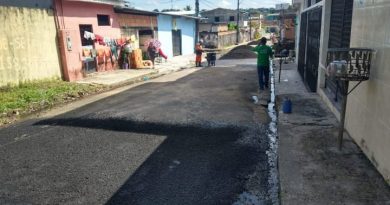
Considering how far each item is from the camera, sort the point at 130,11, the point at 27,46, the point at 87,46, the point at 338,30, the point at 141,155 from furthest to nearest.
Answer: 1. the point at 130,11
2. the point at 87,46
3. the point at 27,46
4. the point at 338,30
5. the point at 141,155

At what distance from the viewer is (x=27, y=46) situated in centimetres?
1172

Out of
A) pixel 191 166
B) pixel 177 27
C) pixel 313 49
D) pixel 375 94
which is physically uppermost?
pixel 177 27

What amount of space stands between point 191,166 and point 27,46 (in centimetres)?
927

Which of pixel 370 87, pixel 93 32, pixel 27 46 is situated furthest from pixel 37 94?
pixel 370 87

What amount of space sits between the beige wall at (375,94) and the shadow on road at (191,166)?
5.38 feet

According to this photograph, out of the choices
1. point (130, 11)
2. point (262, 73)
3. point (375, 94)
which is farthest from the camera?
point (130, 11)

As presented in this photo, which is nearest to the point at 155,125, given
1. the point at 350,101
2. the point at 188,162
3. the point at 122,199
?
the point at 188,162

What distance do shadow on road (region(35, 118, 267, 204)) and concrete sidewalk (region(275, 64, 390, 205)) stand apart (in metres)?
0.60

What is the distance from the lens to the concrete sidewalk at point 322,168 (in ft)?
13.0

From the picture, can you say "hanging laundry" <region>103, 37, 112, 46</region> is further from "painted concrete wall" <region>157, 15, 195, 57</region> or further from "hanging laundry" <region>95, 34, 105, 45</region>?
"painted concrete wall" <region>157, 15, 195, 57</region>

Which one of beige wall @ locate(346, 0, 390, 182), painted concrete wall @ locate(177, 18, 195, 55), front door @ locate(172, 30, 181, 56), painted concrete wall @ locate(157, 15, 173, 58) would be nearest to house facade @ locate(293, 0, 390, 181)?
beige wall @ locate(346, 0, 390, 182)

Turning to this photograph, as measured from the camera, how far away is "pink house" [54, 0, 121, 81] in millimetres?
13422

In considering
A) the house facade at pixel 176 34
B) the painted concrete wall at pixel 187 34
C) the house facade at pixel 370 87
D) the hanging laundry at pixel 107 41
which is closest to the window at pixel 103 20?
the hanging laundry at pixel 107 41

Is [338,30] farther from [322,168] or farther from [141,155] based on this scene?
[141,155]
